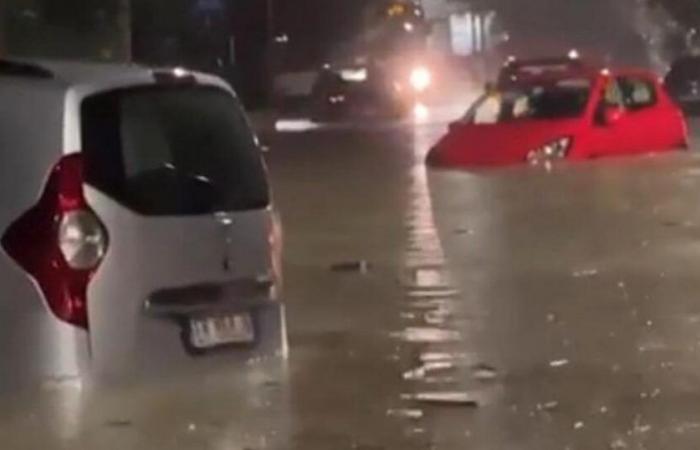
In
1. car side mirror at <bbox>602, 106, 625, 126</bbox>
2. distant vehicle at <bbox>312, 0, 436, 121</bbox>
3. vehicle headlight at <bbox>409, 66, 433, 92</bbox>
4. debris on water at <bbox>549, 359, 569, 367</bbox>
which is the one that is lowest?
vehicle headlight at <bbox>409, 66, 433, 92</bbox>

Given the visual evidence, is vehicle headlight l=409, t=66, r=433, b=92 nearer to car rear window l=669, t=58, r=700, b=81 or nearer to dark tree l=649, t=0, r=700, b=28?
car rear window l=669, t=58, r=700, b=81

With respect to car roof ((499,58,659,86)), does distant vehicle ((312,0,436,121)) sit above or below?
below

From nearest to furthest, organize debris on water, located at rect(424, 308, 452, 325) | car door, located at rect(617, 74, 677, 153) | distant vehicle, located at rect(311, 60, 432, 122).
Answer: debris on water, located at rect(424, 308, 452, 325) < car door, located at rect(617, 74, 677, 153) < distant vehicle, located at rect(311, 60, 432, 122)

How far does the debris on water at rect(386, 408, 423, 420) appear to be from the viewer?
1120cm

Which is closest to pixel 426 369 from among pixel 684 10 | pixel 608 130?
pixel 608 130

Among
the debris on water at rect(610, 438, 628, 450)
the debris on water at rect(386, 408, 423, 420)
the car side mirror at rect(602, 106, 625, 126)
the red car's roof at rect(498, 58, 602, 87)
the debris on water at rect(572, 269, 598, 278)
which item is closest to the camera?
the debris on water at rect(610, 438, 628, 450)

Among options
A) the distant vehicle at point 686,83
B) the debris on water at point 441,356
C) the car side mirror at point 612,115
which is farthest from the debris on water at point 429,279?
the distant vehicle at point 686,83

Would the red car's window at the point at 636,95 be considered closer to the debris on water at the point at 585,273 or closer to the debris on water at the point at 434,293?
the debris on water at the point at 585,273

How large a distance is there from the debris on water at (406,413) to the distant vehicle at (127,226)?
74 centimetres

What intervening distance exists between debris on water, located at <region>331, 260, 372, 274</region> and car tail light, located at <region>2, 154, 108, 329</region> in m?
7.68

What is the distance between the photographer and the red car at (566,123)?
27641 millimetres

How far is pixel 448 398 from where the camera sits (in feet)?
38.5

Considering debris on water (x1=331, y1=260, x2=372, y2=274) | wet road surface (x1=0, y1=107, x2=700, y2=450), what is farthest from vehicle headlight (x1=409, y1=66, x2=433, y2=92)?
debris on water (x1=331, y1=260, x2=372, y2=274)

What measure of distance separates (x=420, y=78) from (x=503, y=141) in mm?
34689
